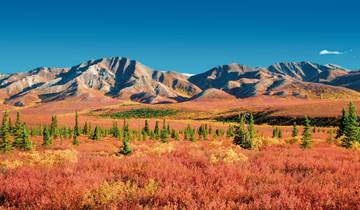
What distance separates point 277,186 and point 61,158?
27.9 feet

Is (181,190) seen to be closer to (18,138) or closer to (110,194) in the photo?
(110,194)

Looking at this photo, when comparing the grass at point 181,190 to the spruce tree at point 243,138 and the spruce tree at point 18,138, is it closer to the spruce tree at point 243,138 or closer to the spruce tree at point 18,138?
the spruce tree at point 243,138

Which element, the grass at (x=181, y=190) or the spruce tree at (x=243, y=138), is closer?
the grass at (x=181, y=190)

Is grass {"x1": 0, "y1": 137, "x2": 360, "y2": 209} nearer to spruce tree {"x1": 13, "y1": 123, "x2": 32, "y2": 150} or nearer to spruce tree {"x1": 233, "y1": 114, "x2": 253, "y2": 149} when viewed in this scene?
spruce tree {"x1": 233, "y1": 114, "x2": 253, "y2": 149}

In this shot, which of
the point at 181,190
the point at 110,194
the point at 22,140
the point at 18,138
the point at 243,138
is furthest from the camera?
the point at 18,138

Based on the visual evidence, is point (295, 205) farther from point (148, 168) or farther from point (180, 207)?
point (148, 168)

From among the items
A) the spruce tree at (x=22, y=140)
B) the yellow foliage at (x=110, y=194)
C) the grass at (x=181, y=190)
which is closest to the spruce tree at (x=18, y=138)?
the spruce tree at (x=22, y=140)

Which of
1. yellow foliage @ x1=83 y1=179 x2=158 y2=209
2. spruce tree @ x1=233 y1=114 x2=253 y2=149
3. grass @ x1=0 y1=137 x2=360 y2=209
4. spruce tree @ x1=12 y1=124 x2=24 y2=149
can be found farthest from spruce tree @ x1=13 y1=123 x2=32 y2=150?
yellow foliage @ x1=83 y1=179 x2=158 y2=209

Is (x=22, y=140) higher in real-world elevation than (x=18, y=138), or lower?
lower

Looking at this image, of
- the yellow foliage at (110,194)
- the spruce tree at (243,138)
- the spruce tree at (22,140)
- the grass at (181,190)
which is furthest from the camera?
the spruce tree at (22,140)

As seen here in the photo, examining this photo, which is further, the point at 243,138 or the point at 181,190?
the point at 243,138

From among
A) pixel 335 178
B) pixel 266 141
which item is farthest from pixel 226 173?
pixel 266 141

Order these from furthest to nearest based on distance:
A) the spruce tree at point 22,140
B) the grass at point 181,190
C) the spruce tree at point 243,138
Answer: the spruce tree at point 22,140 < the spruce tree at point 243,138 < the grass at point 181,190

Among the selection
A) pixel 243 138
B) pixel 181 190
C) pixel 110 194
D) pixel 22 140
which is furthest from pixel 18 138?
pixel 181 190
